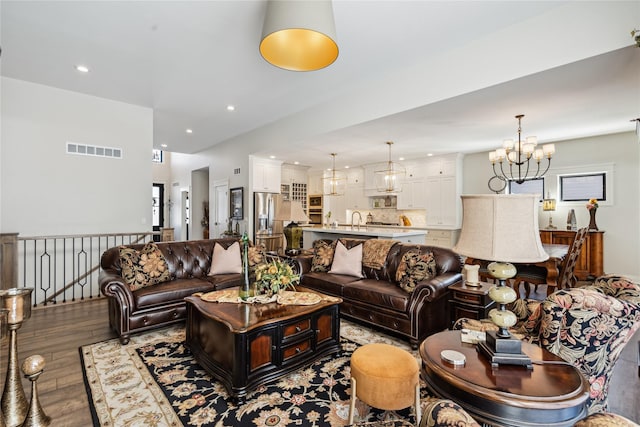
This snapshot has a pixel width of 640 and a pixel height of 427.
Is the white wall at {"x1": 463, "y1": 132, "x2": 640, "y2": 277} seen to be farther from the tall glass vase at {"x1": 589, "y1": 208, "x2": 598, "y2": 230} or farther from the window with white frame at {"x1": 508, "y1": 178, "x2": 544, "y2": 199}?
the window with white frame at {"x1": 508, "y1": 178, "x2": 544, "y2": 199}

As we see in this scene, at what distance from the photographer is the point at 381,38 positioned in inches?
124

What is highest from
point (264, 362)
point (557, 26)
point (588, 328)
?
point (557, 26)

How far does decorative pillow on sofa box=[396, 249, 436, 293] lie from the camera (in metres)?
3.28

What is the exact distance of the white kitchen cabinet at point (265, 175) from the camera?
7125 mm

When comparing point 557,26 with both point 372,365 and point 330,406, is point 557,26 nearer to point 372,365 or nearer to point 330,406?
point 372,365

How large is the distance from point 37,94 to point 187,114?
2.19m

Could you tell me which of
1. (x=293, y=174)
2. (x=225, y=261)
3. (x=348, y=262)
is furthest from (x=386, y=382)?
(x=293, y=174)

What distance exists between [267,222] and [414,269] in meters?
4.74

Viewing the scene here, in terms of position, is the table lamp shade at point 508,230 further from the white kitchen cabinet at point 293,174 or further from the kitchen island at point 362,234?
the white kitchen cabinet at point 293,174

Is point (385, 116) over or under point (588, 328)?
over

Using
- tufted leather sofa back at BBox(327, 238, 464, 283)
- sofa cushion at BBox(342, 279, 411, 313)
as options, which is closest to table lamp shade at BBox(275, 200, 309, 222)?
tufted leather sofa back at BBox(327, 238, 464, 283)

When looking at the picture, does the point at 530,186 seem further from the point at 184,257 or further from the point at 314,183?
the point at 184,257

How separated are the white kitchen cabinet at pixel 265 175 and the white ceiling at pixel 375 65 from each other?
69.4 inches

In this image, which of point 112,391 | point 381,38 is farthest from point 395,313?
point 381,38
